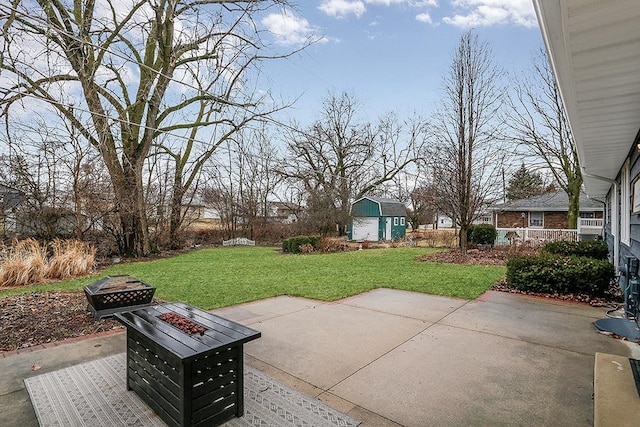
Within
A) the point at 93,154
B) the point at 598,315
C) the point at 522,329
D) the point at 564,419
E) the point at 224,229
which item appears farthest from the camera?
the point at 224,229

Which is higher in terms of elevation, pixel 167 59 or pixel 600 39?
pixel 167 59

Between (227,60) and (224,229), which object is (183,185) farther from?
(227,60)

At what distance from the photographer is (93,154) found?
12.2m

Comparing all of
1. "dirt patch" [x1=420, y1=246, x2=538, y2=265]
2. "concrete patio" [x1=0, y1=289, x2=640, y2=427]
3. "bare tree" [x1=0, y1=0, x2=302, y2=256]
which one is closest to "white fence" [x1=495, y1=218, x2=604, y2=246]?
"dirt patch" [x1=420, y1=246, x2=538, y2=265]

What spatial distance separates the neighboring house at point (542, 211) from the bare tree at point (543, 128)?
232 inches

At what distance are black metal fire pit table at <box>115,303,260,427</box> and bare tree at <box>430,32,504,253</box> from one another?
12.3 metres

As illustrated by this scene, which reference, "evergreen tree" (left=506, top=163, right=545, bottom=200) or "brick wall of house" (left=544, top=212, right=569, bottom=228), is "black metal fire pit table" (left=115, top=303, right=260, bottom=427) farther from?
"brick wall of house" (left=544, top=212, right=569, bottom=228)

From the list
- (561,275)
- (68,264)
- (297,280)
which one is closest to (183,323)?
(297,280)

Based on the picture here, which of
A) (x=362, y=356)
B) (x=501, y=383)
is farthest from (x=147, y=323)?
(x=501, y=383)

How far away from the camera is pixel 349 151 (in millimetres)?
26828

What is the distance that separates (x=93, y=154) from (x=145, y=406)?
12.3m

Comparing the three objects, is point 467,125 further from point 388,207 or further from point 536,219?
point 536,219

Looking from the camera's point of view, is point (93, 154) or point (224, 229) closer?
point (93, 154)

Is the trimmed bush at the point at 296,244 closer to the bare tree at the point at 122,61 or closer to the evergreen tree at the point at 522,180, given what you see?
the bare tree at the point at 122,61
